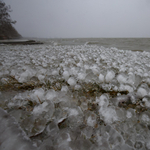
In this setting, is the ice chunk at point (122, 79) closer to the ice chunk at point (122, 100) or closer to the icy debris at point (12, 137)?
the ice chunk at point (122, 100)

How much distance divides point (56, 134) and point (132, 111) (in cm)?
47

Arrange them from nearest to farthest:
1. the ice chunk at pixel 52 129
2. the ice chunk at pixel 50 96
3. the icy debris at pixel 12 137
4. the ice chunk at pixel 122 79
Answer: the icy debris at pixel 12 137
the ice chunk at pixel 52 129
the ice chunk at pixel 50 96
the ice chunk at pixel 122 79

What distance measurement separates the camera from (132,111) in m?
0.58

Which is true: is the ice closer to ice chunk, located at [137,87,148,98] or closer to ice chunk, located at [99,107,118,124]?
ice chunk, located at [137,87,148,98]

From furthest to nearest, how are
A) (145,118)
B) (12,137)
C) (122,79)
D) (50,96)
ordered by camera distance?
1. (122,79)
2. (50,96)
3. (145,118)
4. (12,137)

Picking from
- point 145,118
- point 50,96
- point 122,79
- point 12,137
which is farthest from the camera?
point 122,79

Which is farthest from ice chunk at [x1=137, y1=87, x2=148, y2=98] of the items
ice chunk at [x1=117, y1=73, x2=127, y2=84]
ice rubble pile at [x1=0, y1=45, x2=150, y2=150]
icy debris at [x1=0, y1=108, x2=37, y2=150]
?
icy debris at [x1=0, y1=108, x2=37, y2=150]

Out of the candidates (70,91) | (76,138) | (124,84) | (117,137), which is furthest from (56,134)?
(124,84)

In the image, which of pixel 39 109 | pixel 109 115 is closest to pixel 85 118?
pixel 109 115

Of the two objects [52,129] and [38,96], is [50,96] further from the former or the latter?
[52,129]

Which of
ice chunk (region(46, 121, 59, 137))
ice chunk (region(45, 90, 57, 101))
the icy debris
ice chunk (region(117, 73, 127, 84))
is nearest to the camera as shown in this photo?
the icy debris

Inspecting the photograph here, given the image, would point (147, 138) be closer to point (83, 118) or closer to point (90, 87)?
point (83, 118)

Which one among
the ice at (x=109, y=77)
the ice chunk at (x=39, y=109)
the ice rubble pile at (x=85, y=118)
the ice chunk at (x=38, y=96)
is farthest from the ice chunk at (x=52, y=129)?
the ice at (x=109, y=77)

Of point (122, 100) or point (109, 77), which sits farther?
point (109, 77)
